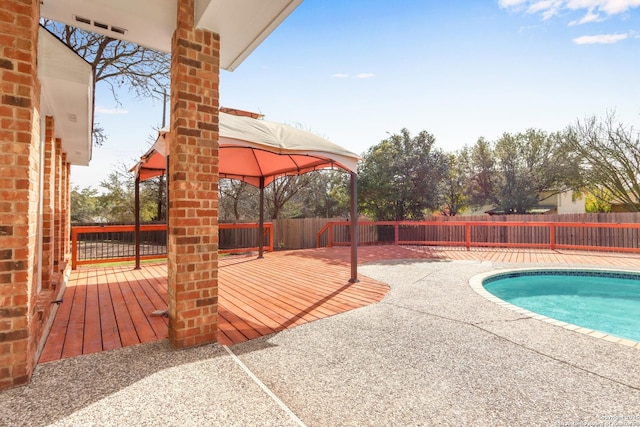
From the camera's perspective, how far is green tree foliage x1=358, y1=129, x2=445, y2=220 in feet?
43.6

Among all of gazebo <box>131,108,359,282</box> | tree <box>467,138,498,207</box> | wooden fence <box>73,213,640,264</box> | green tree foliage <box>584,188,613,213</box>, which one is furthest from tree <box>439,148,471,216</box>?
gazebo <box>131,108,359,282</box>

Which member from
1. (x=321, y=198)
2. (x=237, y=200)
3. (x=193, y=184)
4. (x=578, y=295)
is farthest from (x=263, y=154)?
(x=321, y=198)

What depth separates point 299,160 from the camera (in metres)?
6.42

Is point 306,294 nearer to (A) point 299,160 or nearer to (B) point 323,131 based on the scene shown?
(A) point 299,160

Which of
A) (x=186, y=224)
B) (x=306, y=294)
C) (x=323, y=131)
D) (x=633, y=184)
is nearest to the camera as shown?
(x=186, y=224)

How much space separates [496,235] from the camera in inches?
504

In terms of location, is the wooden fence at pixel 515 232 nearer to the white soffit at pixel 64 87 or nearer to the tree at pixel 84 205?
the white soffit at pixel 64 87

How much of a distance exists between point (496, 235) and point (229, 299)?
12307 mm

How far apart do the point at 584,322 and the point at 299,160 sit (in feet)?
19.2

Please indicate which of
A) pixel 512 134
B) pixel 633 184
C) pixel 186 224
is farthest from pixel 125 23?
pixel 512 134

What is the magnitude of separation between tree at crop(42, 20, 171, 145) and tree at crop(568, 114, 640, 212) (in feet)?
63.0

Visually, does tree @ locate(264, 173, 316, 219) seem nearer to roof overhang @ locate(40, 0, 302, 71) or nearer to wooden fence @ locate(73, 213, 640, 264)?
wooden fence @ locate(73, 213, 640, 264)

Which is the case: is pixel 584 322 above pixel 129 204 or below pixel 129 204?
below

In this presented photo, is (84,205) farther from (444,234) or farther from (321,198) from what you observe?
(444,234)
